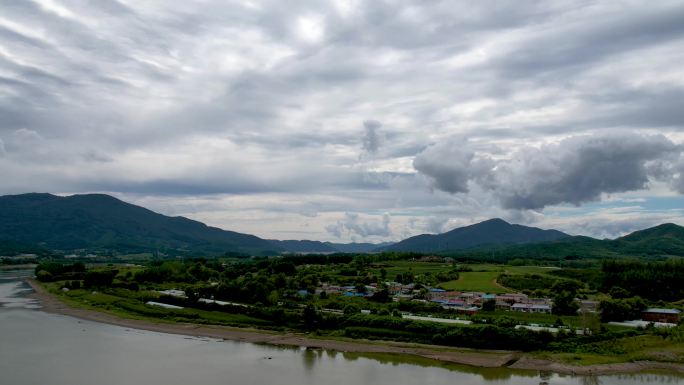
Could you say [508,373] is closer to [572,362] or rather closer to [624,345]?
[572,362]

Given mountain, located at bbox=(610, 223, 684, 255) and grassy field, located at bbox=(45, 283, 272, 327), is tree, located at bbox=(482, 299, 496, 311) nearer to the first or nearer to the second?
grassy field, located at bbox=(45, 283, 272, 327)

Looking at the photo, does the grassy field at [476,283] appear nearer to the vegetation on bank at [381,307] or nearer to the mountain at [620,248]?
the vegetation on bank at [381,307]

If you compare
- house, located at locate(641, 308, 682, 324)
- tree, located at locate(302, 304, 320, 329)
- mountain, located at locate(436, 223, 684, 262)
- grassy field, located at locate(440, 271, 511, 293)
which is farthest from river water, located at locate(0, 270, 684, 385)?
mountain, located at locate(436, 223, 684, 262)

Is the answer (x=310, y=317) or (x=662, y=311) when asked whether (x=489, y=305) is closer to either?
(x=662, y=311)

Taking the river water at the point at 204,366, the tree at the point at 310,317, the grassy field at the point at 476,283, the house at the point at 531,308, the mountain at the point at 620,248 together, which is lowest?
the river water at the point at 204,366

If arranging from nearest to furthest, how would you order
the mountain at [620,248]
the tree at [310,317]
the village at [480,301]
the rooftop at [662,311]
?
1. the village at [480,301]
2. the rooftop at [662,311]
3. the tree at [310,317]
4. the mountain at [620,248]

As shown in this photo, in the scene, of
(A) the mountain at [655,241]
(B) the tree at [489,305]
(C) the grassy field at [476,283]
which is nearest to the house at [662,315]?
(B) the tree at [489,305]
